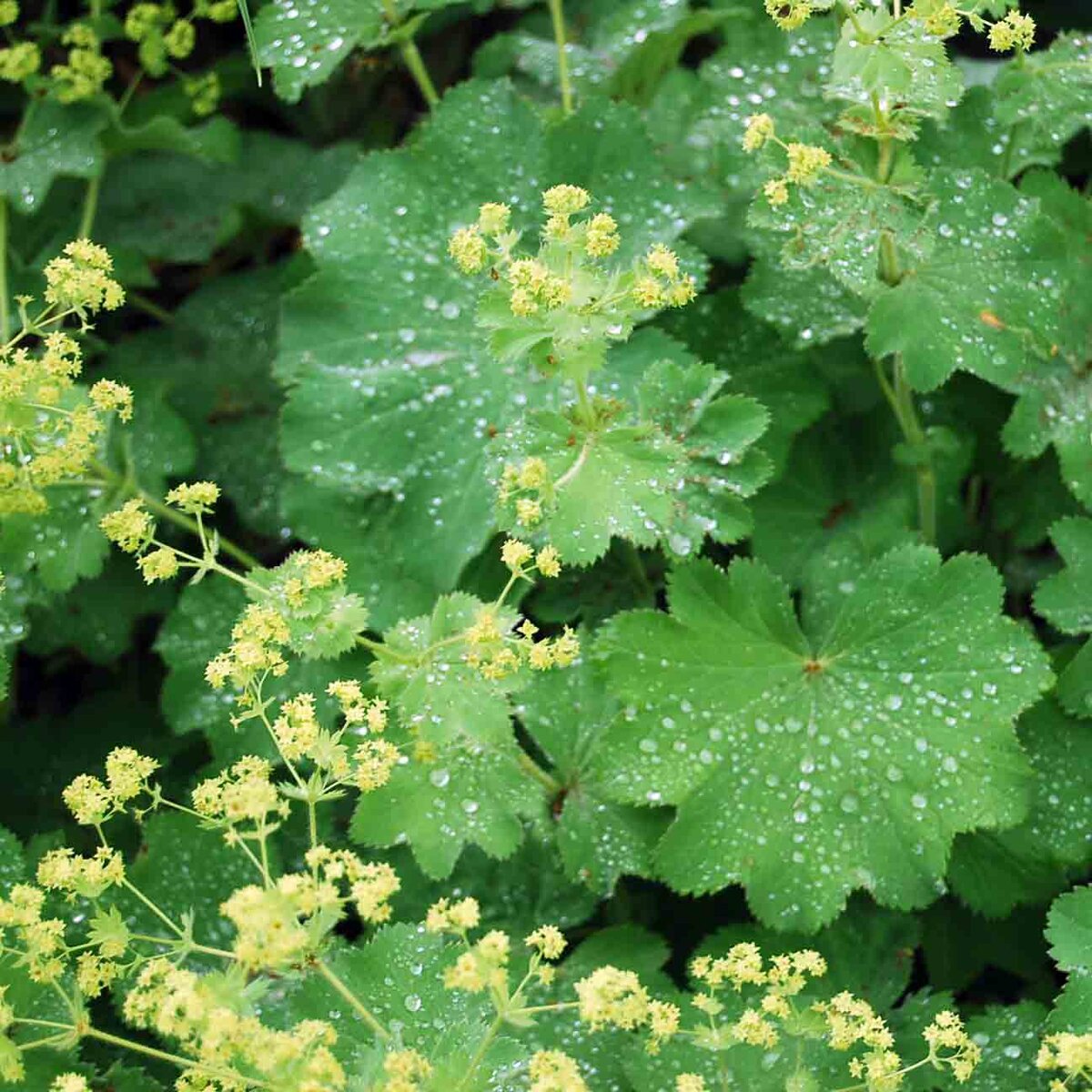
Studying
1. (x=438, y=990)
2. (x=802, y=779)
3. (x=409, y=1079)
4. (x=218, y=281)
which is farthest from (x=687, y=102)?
(x=409, y=1079)

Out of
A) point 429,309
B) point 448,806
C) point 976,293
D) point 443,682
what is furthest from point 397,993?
point 976,293

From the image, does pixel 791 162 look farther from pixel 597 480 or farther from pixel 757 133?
pixel 597 480

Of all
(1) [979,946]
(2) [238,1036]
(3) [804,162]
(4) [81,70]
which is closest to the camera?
(2) [238,1036]

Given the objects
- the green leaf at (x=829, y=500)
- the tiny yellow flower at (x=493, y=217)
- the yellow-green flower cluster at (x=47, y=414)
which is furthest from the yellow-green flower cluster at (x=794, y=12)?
the yellow-green flower cluster at (x=47, y=414)

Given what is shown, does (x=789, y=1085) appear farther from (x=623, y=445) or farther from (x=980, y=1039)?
(x=623, y=445)

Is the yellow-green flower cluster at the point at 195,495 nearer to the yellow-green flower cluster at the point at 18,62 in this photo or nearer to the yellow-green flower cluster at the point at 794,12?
the yellow-green flower cluster at the point at 794,12
